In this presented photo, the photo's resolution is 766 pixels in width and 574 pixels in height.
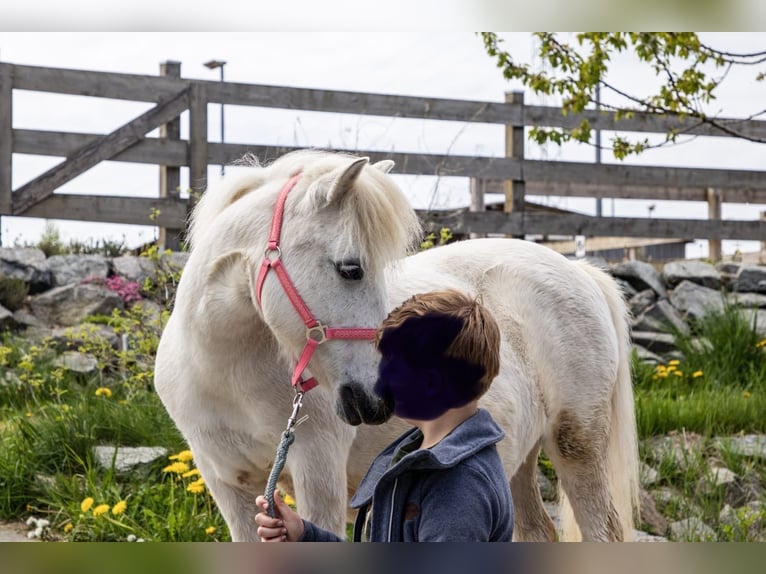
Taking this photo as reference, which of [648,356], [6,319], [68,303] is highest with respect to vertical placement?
[68,303]

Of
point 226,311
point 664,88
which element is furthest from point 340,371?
point 664,88

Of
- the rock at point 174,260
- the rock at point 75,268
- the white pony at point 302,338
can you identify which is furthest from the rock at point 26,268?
the white pony at point 302,338

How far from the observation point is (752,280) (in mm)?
7457

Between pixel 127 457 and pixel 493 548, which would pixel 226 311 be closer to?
pixel 493 548

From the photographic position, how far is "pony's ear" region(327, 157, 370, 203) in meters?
1.76

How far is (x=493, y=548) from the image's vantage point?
0.46m

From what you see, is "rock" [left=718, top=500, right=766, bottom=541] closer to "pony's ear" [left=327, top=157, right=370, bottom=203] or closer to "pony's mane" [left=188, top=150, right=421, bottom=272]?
"pony's mane" [left=188, top=150, right=421, bottom=272]

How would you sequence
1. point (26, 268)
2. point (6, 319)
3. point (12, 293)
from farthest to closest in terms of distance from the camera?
point (26, 268) < point (12, 293) < point (6, 319)

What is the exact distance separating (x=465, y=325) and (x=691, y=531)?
312 centimetres

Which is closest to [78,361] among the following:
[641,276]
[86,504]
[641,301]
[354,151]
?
[86,504]

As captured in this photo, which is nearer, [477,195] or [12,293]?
[12,293]

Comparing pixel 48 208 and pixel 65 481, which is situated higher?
pixel 48 208

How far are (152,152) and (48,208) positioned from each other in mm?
913

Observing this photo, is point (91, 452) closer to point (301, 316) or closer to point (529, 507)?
point (529, 507)
